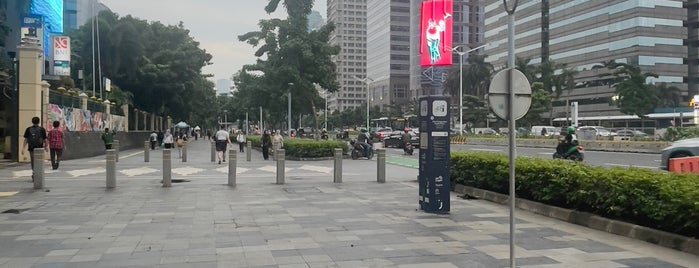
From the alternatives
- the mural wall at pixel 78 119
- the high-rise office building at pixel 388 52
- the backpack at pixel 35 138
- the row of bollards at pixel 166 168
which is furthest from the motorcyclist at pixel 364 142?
the high-rise office building at pixel 388 52

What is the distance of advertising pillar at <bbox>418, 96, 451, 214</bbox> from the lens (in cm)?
988

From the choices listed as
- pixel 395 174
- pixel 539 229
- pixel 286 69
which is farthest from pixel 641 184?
pixel 286 69

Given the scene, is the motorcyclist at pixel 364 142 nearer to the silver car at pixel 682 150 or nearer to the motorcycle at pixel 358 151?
the motorcycle at pixel 358 151

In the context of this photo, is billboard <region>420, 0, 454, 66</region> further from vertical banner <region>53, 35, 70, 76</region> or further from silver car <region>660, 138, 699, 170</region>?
vertical banner <region>53, 35, 70, 76</region>

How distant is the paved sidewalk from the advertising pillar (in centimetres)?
37

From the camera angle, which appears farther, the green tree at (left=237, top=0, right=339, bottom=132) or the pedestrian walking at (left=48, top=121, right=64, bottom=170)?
the green tree at (left=237, top=0, right=339, bottom=132)

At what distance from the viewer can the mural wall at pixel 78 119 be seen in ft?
75.6

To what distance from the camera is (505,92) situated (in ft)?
19.6

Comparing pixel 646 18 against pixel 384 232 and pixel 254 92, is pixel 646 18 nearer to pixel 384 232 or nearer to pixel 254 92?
pixel 254 92

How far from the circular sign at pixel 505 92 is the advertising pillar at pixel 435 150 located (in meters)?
3.82

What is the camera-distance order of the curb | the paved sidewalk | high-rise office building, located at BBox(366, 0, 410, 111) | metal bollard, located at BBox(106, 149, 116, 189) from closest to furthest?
the paved sidewalk, the curb, metal bollard, located at BBox(106, 149, 116, 189), high-rise office building, located at BBox(366, 0, 410, 111)

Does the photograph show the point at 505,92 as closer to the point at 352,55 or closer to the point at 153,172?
the point at 153,172

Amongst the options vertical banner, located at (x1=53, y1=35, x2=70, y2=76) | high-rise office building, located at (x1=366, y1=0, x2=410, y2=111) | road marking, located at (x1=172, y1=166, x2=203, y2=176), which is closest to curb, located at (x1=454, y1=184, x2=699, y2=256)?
road marking, located at (x1=172, y1=166, x2=203, y2=176)

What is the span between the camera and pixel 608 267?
6191mm
